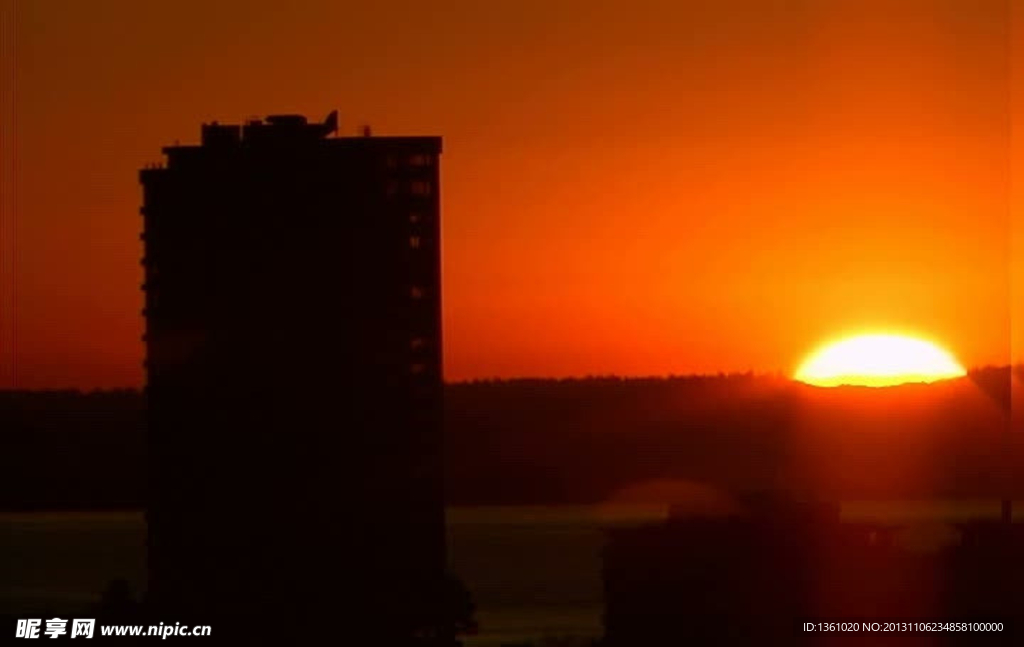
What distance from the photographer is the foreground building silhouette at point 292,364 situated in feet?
83.5

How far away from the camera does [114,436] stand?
27.4 meters

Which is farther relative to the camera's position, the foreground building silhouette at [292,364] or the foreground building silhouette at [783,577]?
the foreground building silhouette at [292,364]

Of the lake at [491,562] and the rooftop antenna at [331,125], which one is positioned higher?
the rooftop antenna at [331,125]

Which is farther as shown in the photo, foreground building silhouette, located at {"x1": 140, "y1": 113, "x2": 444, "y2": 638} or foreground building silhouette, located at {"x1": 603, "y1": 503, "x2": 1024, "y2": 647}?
foreground building silhouette, located at {"x1": 140, "y1": 113, "x2": 444, "y2": 638}

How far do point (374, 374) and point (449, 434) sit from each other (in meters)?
1.99

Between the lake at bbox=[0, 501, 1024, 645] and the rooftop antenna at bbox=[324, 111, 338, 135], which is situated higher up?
the rooftop antenna at bbox=[324, 111, 338, 135]

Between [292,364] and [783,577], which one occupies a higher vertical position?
[292,364]

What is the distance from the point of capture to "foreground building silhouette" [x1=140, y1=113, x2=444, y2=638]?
83.5 ft

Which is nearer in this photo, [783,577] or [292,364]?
[783,577]

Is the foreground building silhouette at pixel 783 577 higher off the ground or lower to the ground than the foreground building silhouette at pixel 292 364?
lower

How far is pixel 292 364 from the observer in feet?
85.0

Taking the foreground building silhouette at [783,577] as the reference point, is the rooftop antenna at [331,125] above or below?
above

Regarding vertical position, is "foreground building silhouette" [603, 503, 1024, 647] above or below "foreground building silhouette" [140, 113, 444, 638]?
below

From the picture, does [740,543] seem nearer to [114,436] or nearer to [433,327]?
[433,327]
